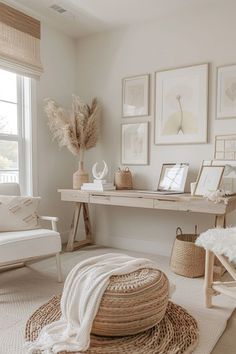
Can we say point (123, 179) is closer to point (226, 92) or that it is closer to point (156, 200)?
point (156, 200)

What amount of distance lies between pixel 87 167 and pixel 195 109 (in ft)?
4.83

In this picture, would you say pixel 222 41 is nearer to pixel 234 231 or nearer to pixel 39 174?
pixel 234 231

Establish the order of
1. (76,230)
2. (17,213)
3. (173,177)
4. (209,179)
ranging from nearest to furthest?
(17,213), (209,179), (173,177), (76,230)

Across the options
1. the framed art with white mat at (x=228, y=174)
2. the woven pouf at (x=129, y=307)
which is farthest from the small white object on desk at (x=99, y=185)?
the woven pouf at (x=129, y=307)

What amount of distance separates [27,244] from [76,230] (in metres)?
1.43

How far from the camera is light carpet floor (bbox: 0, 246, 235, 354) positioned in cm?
178

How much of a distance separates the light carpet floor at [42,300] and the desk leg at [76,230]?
0.34 meters

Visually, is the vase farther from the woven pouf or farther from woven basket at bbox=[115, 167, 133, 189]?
the woven pouf

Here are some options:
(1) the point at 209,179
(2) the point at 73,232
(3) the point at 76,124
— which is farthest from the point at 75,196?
(1) the point at 209,179

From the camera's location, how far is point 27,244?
2.37 metres

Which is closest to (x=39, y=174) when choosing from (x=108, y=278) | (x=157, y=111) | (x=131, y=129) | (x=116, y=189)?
(x=116, y=189)

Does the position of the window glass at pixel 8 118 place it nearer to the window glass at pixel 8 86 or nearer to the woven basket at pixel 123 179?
the window glass at pixel 8 86

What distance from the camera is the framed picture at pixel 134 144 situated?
11.6ft

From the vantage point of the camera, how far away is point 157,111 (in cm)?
346
